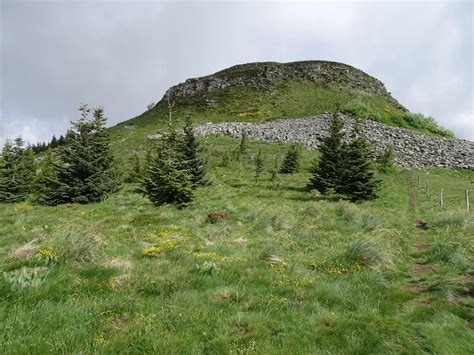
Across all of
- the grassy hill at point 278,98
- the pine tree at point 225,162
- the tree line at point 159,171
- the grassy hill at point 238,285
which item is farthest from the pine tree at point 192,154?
the grassy hill at point 278,98

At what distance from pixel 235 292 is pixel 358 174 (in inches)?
961

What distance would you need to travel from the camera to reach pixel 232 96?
324 ft

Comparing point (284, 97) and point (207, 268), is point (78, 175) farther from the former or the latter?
point (284, 97)

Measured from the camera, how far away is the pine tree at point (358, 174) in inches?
1172

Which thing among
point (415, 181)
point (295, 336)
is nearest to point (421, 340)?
point (295, 336)

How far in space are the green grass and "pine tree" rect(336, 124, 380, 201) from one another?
1393 cm

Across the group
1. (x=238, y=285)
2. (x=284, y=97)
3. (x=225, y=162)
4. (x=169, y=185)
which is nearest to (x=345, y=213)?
(x=169, y=185)

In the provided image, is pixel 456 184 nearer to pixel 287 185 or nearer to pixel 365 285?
pixel 287 185

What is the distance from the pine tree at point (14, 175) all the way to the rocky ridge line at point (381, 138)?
32848 millimetres

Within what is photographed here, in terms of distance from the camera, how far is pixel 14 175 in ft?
121

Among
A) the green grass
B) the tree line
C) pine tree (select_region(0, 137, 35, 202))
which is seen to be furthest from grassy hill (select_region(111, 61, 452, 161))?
the green grass

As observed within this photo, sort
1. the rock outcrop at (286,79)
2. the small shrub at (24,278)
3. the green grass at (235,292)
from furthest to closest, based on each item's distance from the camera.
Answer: the rock outcrop at (286,79), the small shrub at (24,278), the green grass at (235,292)

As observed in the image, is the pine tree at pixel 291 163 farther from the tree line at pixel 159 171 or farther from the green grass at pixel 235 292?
the green grass at pixel 235 292

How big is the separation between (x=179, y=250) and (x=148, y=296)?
3380 mm
